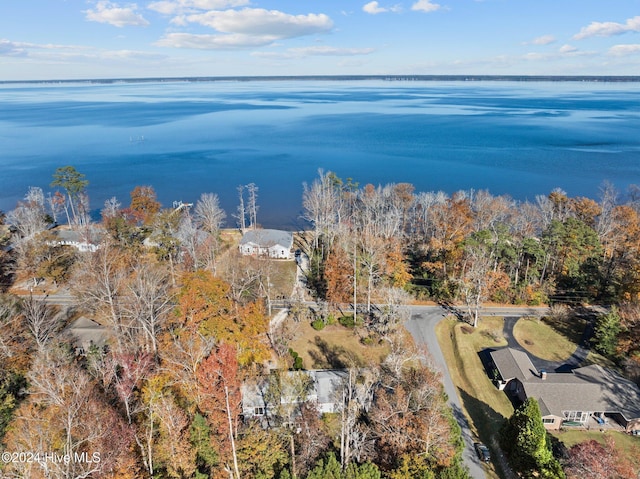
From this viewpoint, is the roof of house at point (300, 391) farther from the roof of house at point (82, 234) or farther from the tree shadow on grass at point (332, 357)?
the roof of house at point (82, 234)

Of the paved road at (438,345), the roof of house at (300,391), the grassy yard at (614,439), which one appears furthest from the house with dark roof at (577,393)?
the roof of house at (300,391)

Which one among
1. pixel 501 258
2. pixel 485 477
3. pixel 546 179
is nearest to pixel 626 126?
pixel 546 179

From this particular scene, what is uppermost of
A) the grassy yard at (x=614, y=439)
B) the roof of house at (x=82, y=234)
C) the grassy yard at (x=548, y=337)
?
the roof of house at (x=82, y=234)

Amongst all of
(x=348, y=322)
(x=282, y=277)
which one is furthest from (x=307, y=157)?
(x=348, y=322)

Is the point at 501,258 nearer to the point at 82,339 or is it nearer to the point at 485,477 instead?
the point at 485,477

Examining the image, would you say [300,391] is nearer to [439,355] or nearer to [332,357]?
[332,357]

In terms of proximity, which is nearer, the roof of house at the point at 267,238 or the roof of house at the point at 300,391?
the roof of house at the point at 300,391
